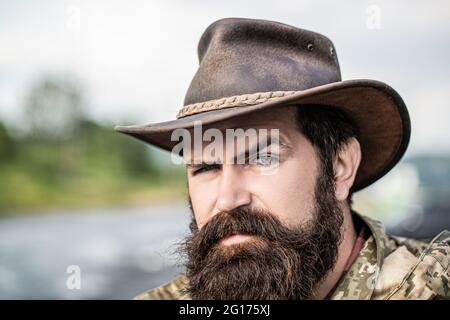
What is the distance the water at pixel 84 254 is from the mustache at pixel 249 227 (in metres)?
4.52

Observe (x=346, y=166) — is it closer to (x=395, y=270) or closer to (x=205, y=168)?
(x=395, y=270)

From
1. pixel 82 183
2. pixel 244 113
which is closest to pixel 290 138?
pixel 244 113

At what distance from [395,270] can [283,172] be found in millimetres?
711

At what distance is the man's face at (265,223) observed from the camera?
2801 millimetres

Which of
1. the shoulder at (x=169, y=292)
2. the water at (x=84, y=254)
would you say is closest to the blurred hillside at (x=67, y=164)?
the water at (x=84, y=254)

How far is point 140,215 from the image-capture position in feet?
82.6

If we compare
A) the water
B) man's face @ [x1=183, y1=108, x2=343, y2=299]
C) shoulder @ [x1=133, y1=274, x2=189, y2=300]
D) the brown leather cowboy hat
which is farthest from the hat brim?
the water

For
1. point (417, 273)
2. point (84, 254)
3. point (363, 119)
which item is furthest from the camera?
point (84, 254)

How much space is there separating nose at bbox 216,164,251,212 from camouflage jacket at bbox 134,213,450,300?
67 cm

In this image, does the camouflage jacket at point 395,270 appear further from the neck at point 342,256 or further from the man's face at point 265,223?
the man's face at point 265,223

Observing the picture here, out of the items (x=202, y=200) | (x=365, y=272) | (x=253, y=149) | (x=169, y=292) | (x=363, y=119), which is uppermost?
(x=363, y=119)

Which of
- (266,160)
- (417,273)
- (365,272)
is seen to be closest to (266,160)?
(266,160)

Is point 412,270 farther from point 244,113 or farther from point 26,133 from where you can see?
point 26,133

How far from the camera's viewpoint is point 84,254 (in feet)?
49.7
